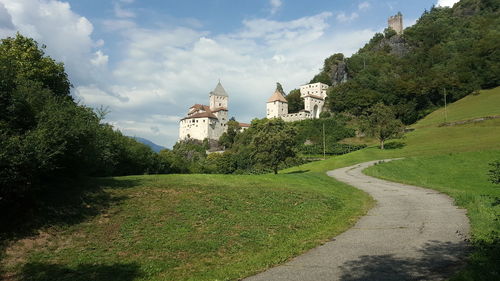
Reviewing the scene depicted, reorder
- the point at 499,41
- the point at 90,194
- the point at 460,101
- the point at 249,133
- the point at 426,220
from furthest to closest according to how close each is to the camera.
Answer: the point at 249,133 → the point at 499,41 → the point at 460,101 → the point at 90,194 → the point at 426,220

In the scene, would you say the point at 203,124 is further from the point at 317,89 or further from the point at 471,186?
the point at 471,186

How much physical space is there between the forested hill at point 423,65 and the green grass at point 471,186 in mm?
64977

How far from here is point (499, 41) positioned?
334ft

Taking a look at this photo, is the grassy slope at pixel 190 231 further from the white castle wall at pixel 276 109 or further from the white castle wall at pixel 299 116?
the white castle wall at pixel 276 109

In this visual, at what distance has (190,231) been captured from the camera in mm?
12383

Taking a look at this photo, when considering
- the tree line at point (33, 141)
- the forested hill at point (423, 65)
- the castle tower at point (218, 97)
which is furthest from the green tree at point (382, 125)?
the castle tower at point (218, 97)

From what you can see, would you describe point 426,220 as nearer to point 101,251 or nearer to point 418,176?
point 101,251

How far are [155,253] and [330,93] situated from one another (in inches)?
4608

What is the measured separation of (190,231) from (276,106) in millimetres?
129482

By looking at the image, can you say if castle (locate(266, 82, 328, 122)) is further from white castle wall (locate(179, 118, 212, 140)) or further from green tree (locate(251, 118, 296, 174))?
green tree (locate(251, 118, 296, 174))

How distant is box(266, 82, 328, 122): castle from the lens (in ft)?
434

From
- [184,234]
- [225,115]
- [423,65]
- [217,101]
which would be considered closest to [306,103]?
[225,115]

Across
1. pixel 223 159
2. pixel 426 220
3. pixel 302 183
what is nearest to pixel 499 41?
pixel 223 159

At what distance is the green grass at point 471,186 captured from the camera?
296 inches
